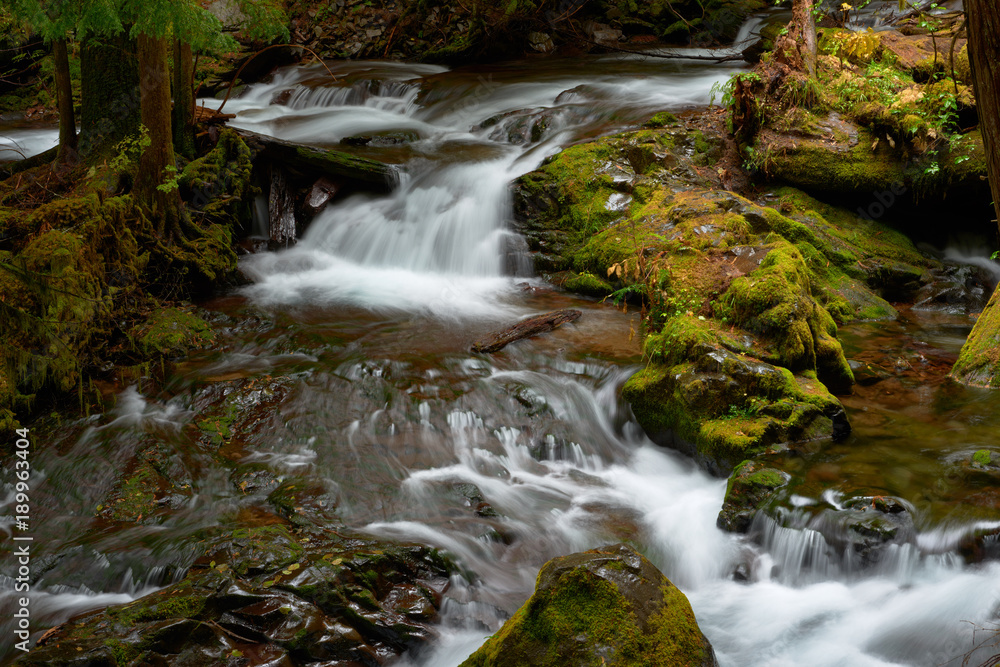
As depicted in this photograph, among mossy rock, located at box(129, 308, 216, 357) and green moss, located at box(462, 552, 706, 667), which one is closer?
green moss, located at box(462, 552, 706, 667)

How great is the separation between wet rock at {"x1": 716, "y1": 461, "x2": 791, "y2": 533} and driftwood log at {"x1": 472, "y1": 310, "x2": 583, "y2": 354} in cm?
285

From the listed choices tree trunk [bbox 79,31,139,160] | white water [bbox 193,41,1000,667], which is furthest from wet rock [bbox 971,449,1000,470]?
tree trunk [bbox 79,31,139,160]

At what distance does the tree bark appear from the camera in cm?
244

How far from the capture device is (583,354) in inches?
266

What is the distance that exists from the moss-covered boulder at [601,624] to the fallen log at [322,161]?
7.77 m

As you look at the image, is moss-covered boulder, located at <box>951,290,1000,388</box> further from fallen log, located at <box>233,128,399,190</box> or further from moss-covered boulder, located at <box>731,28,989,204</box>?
fallen log, located at <box>233,128,399,190</box>

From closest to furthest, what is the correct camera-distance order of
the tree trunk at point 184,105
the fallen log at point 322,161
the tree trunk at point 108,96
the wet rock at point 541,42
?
1. the tree trunk at point 108,96
2. the tree trunk at point 184,105
3. the fallen log at point 322,161
4. the wet rock at point 541,42

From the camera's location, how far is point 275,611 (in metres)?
3.67

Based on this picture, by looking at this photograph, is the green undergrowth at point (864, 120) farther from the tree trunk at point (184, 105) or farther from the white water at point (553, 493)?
the tree trunk at point (184, 105)

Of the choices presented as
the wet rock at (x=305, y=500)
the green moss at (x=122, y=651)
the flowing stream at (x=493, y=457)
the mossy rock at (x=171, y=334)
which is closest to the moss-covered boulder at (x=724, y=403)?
the flowing stream at (x=493, y=457)

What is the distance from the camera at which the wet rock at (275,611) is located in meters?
3.44

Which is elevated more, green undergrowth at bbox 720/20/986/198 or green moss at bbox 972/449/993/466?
green undergrowth at bbox 720/20/986/198

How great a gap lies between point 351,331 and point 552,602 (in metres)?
4.92

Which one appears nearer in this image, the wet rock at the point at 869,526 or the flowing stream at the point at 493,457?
the flowing stream at the point at 493,457
